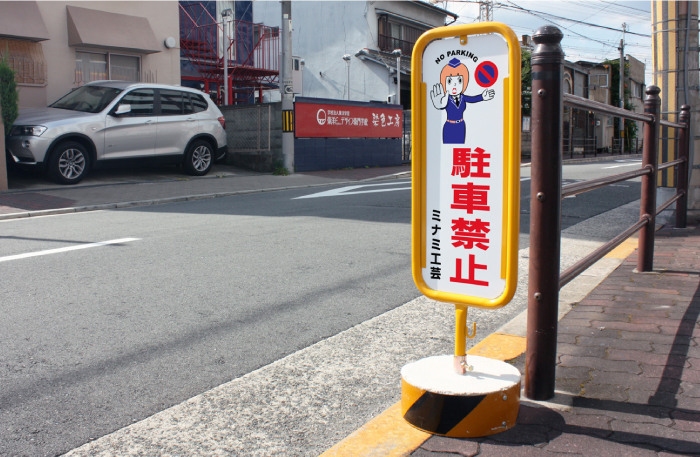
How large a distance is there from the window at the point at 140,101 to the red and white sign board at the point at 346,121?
466 centimetres

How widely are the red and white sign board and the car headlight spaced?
7.11 meters

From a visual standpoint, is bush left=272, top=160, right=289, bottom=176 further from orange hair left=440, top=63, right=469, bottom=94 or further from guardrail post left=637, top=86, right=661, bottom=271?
orange hair left=440, top=63, right=469, bottom=94

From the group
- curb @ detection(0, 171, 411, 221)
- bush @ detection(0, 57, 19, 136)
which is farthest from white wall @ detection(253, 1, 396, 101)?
bush @ detection(0, 57, 19, 136)

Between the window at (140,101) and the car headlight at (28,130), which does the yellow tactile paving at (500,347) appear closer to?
the car headlight at (28,130)

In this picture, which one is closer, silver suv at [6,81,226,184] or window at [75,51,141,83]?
silver suv at [6,81,226,184]

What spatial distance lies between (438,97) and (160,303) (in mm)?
2722

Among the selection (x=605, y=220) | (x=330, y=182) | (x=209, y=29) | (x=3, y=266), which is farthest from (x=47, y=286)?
(x=209, y=29)

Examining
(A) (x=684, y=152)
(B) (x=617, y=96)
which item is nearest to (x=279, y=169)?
(A) (x=684, y=152)

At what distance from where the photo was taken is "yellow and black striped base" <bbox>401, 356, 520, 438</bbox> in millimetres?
2312

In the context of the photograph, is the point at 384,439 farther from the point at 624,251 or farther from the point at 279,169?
the point at 279,169

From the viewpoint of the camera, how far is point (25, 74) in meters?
14.0

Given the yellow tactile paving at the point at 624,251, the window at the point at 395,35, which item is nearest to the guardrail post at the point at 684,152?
the yellow tactile paving at the point at 624,251

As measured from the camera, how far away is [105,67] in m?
15.9

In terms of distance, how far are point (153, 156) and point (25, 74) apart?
363 cm
